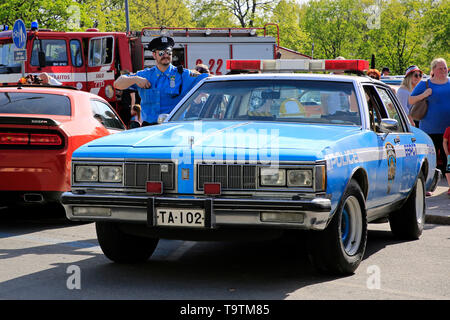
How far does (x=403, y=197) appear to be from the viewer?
295 inches

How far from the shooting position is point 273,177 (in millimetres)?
5258

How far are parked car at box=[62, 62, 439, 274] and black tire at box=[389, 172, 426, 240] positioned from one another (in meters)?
0.78

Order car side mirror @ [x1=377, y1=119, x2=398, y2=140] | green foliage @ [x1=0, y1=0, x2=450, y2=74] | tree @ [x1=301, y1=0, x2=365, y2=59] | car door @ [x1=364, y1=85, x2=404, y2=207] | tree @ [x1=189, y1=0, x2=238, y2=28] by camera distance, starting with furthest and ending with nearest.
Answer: tree @ [x1=301, y1=0, x2=365, y2=59], tree @ [x1=189, y1=0, x2=238, y2=28], green foliage @ [x1=0, y1=0, x2=450, y2=74], car side mirror @ [x1=377, y1=119, x2=398, y2=140], car door @ [x1=364, y1=85, x2=404, y2=207]

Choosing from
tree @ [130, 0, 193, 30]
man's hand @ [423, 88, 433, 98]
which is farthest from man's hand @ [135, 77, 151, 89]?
tree @ [130, 0, 193, 30]

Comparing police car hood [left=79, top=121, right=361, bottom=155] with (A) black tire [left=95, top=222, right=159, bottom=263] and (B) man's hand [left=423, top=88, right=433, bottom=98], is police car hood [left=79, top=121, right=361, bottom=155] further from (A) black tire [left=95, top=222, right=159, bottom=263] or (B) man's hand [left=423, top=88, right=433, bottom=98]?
(B) man's hand [left=423, top=88, right=433, bottom=98]

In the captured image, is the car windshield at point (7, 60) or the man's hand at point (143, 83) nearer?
the man's hand at point (143, 83)

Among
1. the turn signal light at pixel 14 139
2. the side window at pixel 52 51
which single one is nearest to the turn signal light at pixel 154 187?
the turn signal light at pixel 14 139

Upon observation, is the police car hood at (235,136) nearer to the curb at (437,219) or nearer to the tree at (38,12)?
the curb at (437,219)

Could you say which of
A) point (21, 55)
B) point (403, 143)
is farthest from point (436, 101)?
point (21, 55)

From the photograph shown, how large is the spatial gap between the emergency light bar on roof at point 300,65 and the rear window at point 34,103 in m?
1.99

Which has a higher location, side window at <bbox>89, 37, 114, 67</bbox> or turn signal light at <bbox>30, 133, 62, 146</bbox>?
side window at <bbox>89, 37, 114, 67</bbox>

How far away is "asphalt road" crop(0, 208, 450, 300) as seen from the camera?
17.0ft

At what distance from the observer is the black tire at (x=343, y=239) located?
18.0 ft

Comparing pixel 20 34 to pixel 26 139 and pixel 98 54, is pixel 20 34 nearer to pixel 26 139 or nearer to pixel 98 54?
pixel 98 54
